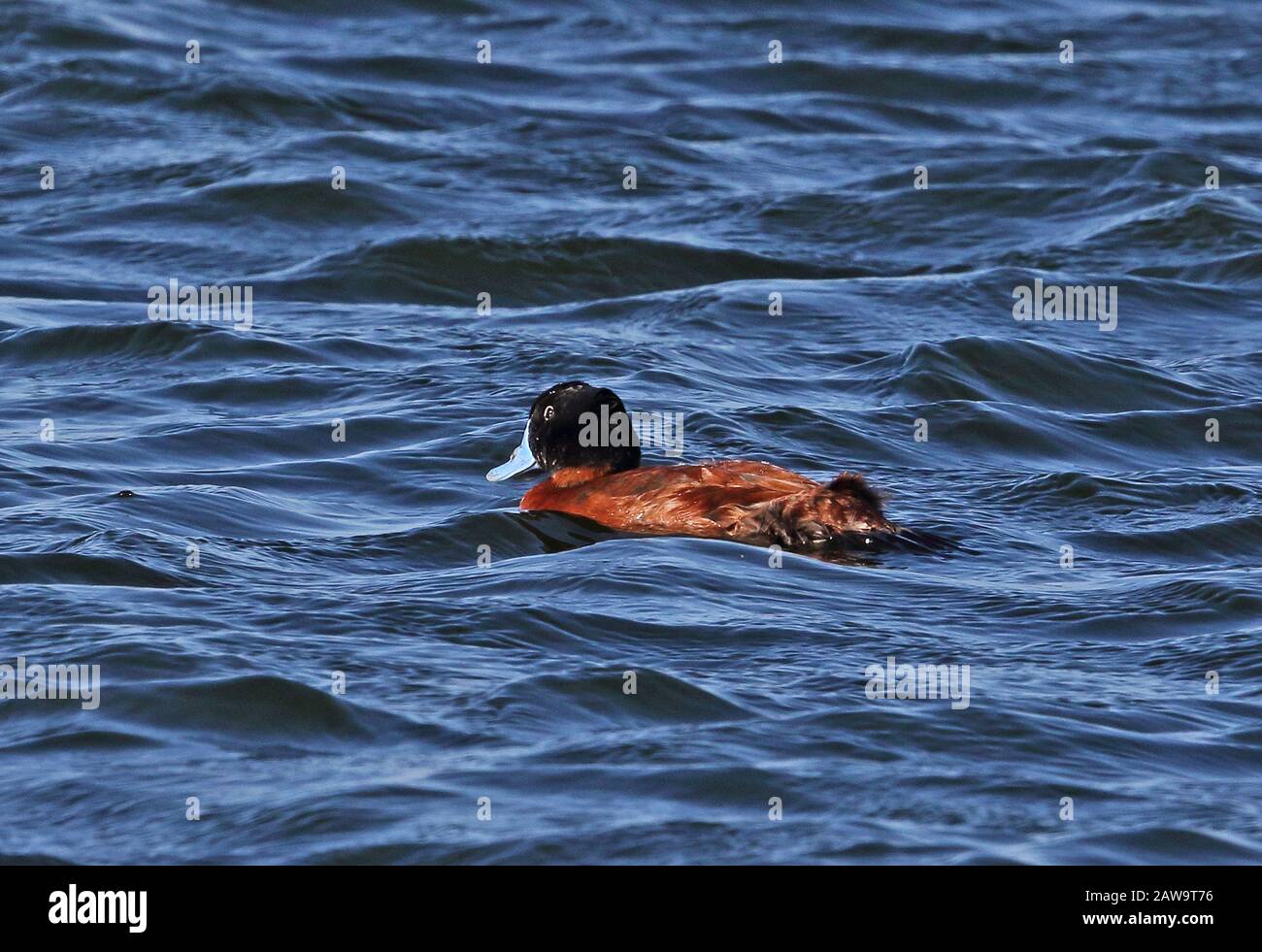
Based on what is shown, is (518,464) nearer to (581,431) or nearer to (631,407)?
(581,431)

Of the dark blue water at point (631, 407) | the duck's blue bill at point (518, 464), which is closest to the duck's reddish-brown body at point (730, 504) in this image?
the dark blue water at point (631, 407)

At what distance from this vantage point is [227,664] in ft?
26.1

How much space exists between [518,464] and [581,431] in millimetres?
461

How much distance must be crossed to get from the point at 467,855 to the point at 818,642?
7.60ft

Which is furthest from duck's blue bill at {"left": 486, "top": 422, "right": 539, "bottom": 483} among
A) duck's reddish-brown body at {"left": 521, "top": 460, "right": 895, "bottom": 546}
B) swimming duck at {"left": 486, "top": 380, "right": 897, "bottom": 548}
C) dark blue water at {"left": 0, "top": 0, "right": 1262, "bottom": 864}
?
duck's reddish-brown body at {"left": 521, "top": 460, "right": 895, "bottom": 546}

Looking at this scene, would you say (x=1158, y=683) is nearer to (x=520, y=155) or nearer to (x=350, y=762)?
(x=350, y=762)

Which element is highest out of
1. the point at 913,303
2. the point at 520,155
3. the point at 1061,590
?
the point at 520,155

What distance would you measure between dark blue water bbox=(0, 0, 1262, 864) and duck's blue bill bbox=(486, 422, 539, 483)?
0.51 feet

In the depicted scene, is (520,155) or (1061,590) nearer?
(1061,590)

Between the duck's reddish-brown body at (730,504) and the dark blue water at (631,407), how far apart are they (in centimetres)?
19

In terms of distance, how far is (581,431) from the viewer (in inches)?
418

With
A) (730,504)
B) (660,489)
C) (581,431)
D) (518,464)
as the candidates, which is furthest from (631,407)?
(730,504)

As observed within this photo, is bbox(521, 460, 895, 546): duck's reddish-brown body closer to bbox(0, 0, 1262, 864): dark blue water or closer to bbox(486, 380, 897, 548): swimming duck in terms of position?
bbox(486, 380, 897, 548): swimming duck
